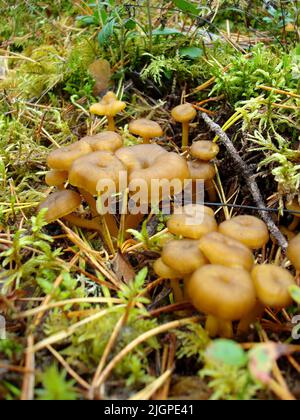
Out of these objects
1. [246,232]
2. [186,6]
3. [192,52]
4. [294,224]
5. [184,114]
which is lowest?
[294,224]

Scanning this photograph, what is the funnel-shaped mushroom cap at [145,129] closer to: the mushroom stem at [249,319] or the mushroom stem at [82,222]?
the mushroom stem at [82,222]

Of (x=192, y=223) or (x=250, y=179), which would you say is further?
(x=250, y=179)

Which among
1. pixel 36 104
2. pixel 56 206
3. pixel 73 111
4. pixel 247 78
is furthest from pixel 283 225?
pixel 36 104

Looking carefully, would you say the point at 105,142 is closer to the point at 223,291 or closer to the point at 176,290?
the point at 176,290

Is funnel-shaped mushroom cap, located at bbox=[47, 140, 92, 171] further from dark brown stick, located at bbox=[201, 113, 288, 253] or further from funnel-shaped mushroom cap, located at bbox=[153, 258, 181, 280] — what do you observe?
dark brown stick, located at bbox=[201, 113, 288, 253]

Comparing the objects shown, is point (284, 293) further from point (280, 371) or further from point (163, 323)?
point (163, 323)

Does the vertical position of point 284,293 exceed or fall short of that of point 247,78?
it falls short

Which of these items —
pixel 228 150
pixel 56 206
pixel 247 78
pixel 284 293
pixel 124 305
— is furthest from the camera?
pixel 247 78

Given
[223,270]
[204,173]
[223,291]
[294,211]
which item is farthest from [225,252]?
[204,173]
